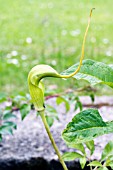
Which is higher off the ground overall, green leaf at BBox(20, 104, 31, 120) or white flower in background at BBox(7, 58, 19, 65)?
green leaf at BBox(20, 104, 31, 120)

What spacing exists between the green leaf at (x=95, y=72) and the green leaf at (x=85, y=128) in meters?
0.09

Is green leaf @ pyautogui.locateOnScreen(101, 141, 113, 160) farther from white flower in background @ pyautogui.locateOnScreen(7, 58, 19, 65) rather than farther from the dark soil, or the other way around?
white flower in background @ pyautogui.locateOnScreen(7, 58, 19, 65)

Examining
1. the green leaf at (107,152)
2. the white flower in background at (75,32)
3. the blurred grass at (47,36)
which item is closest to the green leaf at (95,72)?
the green leaf at (107,152)

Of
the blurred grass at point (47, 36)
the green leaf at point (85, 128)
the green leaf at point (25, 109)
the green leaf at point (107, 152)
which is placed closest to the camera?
the green leaf at point (85, 128)

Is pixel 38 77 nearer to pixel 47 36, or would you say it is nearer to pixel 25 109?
pixel 25 109

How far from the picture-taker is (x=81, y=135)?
1142 mm

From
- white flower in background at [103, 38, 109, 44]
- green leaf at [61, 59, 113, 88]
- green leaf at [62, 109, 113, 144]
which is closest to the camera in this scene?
green leaf at [62, 109, 113, 144]

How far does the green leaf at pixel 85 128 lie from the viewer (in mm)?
1135

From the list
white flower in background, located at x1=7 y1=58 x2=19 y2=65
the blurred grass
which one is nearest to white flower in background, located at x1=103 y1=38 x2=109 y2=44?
the blurred grass

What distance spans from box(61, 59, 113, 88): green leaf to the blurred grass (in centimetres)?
215

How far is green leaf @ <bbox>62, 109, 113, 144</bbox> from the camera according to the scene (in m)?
1.13

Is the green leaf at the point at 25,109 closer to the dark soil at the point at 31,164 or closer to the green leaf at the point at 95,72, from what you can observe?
the dark soil at the point at 31,164

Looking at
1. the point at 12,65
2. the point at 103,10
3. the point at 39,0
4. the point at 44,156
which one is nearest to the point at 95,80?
the point at 44,156

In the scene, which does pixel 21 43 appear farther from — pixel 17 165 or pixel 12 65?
pixel 17 165
